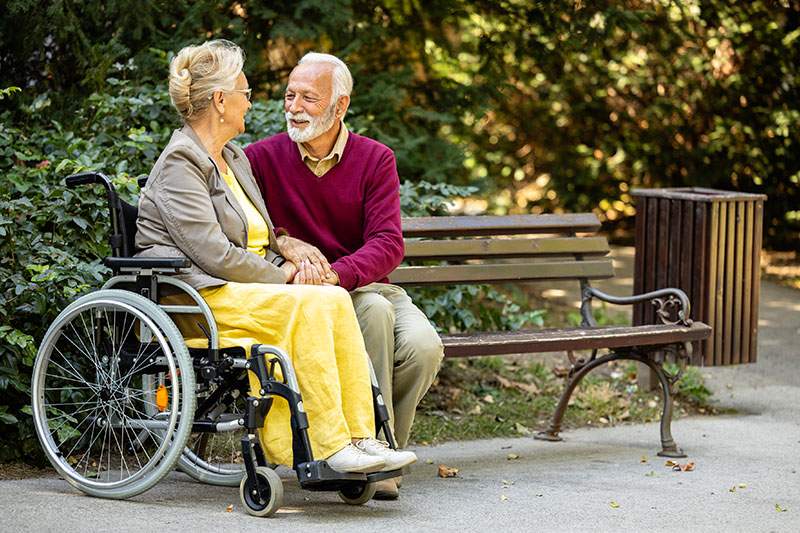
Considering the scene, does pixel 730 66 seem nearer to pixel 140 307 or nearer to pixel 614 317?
pixel 614 317

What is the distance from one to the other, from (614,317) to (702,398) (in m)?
1.76

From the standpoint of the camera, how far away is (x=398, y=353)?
453 centimetres

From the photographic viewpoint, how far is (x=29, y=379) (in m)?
4.68

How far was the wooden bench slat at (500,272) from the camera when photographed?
5.41 m

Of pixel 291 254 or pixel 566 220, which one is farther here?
pixel 566 220

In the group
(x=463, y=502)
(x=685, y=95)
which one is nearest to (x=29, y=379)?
(x=463, y=502)

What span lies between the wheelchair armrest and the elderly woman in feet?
0.32

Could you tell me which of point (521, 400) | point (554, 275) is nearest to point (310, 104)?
point (554, 275)

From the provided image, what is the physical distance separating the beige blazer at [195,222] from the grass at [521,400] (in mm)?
1682

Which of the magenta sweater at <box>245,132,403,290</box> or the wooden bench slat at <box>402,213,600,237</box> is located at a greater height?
the magenta sweater at <box>245,132,403,290</box>

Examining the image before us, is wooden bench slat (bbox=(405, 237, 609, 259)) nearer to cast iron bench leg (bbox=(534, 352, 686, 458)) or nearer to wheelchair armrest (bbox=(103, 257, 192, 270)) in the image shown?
cast iron bench leg (bbox=(534, 352, 686, 458))

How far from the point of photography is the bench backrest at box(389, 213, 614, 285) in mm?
5453

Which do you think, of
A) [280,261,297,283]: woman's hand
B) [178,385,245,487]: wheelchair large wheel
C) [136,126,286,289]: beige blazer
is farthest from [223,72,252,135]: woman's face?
[178,385,245,487]: wheelchair large wheel

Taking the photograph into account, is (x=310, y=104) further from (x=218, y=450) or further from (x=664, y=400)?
(x=664, y=400)
